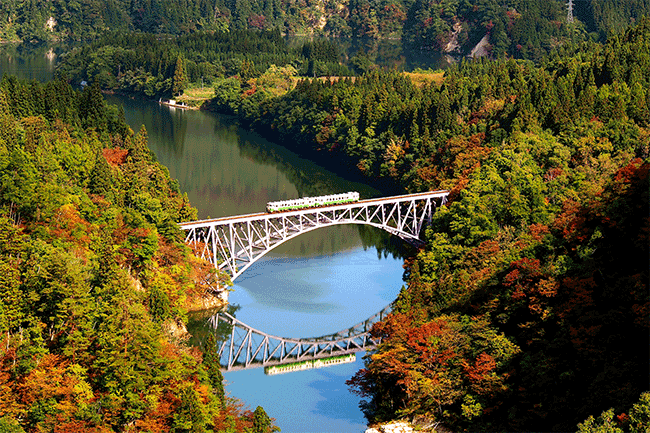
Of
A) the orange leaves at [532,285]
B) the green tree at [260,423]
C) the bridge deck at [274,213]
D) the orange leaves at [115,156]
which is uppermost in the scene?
the orange leaves at [532,285]

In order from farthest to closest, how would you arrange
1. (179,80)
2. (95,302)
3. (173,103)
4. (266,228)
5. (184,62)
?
(184,62) → (179,80) → (173,103) → (266,228) → (95,302)

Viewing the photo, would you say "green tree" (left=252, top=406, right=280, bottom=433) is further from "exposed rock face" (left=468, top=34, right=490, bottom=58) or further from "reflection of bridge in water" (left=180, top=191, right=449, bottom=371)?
"exposed rock face" (left=468, top=34, right=490, bottom=58)

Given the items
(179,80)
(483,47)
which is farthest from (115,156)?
(483,47)

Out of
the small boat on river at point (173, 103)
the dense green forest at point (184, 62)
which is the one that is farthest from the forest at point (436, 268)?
the dense green forest at point (184, 62)

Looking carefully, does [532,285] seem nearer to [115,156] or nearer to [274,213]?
[274,213]

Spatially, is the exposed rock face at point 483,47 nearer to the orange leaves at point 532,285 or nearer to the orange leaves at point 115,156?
the orange leaves at point 115,156

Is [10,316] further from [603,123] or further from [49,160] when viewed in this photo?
[603,123]
